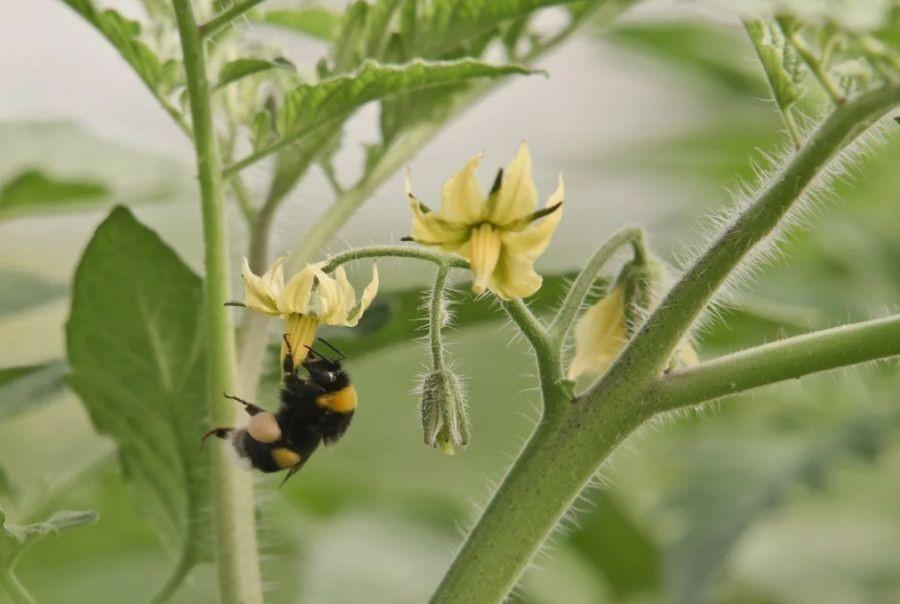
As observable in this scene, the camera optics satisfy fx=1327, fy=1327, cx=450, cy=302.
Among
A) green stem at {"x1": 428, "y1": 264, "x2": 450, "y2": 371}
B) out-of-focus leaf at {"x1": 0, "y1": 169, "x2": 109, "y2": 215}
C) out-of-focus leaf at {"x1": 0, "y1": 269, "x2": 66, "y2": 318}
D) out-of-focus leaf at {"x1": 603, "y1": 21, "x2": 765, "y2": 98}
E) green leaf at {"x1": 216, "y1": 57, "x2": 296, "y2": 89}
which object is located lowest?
out-of-focus leaf at {"x1": 0, "y1": 269, "x2": 66, "y2": 318}

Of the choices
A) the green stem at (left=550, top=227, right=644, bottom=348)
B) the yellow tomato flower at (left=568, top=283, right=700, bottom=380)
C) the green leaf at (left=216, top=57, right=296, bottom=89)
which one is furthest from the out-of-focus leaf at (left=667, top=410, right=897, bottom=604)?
the green leaf at (left=216, top=57, right=296, bottom=89)

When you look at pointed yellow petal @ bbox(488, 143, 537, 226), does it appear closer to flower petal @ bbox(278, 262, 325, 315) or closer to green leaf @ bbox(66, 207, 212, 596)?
flower petal @ bbox(278, 262, 325, 315)

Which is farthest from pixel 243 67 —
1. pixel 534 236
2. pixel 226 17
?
pixel 534 236

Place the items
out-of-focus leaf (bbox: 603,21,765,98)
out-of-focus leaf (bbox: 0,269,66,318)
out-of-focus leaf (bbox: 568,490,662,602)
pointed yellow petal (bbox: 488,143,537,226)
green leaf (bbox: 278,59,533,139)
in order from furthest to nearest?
out-of-focus leaf (bbox: 603,21,765,98), out-of-focus leaf (bbox: 568,490,662,602), out-of-focus leaf (bbox: 0,269,66,318), green leaf (bbox: 278,59,533,139), pointed yellow petal (bbox: 488,143,537,226)

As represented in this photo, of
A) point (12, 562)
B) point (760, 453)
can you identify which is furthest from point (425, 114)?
point (760, 453)

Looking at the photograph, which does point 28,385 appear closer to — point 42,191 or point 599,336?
point 42,191
